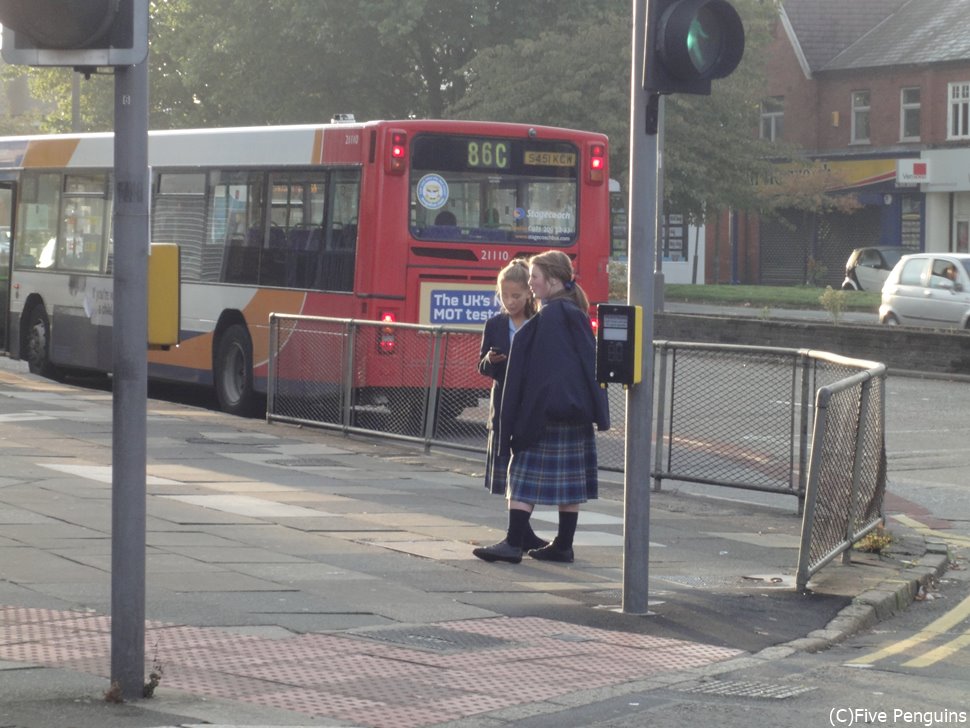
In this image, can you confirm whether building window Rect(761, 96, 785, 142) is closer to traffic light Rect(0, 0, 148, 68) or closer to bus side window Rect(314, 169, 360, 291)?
bus side window Rect(314, 169, 360, 291)

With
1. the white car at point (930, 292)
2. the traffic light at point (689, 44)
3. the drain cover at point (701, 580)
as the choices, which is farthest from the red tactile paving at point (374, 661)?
the white car at point (930, 292)

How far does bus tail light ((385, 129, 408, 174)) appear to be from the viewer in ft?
53.9

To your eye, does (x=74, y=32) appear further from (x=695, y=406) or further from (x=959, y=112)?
(x=959, y=112)

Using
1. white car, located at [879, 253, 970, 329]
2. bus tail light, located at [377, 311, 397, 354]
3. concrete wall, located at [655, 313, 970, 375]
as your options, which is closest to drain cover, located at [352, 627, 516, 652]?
bus tail light, located at [377, 311, 397, 354]

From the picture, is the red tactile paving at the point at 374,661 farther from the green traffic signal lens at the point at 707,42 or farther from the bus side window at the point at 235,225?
the bus side window at the point at 235,225

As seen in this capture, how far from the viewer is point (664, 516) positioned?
11617 mm

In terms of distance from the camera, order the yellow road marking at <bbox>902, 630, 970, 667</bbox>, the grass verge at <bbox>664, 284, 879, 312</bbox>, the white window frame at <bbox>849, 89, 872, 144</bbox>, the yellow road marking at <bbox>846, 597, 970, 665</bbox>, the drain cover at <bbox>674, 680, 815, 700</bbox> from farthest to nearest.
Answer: the white window frame at <bbox>849, 89, 872, 144</bbox>
the grass verge at <bbox>664, 284, 879, 312</bbox>
the yellow road marking at <bbox>846, 597, 970, 665</bbox>
the yellow road marking at <bbox>902, 630, 970, 667</bbox>
the drain cover at <bbox>674, 680, 815, 700</bbox>

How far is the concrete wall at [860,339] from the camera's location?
24188mm

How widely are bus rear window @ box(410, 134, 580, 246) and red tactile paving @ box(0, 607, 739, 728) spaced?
9.56 meters

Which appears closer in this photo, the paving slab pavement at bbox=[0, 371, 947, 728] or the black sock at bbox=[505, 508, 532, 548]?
the paving slab pavement at bbox=[0, 371, 947, 728]

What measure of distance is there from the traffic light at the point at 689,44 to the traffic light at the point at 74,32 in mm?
2776

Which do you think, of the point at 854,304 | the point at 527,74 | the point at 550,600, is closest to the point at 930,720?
the point at 550,600

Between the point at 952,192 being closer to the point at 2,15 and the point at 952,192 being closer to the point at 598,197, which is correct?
the point at 598,197

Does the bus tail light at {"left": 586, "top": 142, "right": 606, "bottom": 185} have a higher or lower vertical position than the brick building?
lower
